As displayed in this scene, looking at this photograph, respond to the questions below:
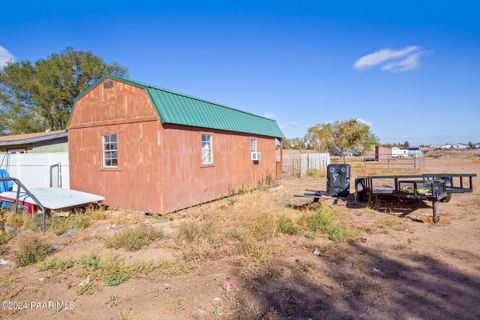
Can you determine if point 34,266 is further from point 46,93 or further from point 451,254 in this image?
point 46,93

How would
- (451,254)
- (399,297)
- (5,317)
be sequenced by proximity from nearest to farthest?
(5,317) < (399,297) < (451,254)

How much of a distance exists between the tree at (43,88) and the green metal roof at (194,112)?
22.5 metres

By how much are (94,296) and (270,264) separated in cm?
260

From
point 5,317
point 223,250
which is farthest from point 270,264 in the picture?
point 5,317

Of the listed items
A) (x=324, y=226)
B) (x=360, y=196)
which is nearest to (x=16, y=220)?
(x=324, y=226)

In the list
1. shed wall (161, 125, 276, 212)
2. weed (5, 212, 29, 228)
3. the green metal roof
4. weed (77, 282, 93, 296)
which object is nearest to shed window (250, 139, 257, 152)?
shed wall (161, 125, 276, 212)

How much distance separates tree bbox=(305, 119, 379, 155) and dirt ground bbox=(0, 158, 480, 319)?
37.1 m

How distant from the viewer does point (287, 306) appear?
3402 millimetres

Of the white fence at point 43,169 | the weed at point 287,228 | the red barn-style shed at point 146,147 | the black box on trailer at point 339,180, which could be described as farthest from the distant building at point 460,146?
the white fence at point 43,169

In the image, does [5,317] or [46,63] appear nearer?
[5,317]

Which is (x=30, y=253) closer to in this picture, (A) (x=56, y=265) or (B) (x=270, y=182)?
(A) (x=56, y=265)

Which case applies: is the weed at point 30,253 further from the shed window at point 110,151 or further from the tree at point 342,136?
the tree at point 342,136

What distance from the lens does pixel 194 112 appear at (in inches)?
392

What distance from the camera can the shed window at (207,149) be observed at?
10336mm
